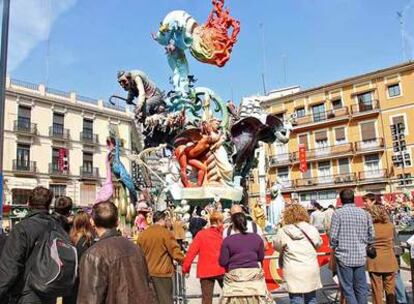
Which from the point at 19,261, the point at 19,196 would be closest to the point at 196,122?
the point at 19,261

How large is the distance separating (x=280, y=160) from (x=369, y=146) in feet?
30.4

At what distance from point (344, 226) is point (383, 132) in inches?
1481

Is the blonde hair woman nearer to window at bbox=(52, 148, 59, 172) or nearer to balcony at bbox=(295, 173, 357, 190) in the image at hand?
window at bbox=(52, 148, 59, 172)

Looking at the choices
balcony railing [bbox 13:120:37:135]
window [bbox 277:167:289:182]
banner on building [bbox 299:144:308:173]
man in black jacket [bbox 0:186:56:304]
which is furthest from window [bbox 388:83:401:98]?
man in black jacket [bbox 0:186:56:304]

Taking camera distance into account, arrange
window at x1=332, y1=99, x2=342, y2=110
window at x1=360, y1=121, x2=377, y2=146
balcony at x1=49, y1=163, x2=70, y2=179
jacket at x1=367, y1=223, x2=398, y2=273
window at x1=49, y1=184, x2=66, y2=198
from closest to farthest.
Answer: jacket at x1=367, y1=223, x2=398, y2=273 → window at x1=49, y1=184, x2=66, y2=198 → balcony at x1=49, y1=163, x2=70, y2=179 → window at x1=360, y1=121, x2=377, y2=146 → window at x1=332, y1=99, x2=342, y2=110

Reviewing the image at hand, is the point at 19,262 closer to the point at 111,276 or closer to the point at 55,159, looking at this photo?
the point at 111,276

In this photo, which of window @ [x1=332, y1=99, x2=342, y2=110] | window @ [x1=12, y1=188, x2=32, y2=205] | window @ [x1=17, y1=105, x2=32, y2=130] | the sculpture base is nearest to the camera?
the sculpture base

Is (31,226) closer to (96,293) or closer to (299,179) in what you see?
(96,293)

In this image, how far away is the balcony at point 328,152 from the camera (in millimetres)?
41984

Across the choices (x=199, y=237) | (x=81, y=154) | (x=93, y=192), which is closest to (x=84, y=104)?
(x=81, y=154)

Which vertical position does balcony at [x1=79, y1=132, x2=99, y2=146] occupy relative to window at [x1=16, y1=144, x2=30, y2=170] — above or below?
above

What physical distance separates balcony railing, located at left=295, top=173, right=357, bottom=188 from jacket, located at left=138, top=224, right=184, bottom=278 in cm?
3770

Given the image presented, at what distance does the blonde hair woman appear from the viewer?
5.44 metres

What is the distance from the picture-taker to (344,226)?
580cm
